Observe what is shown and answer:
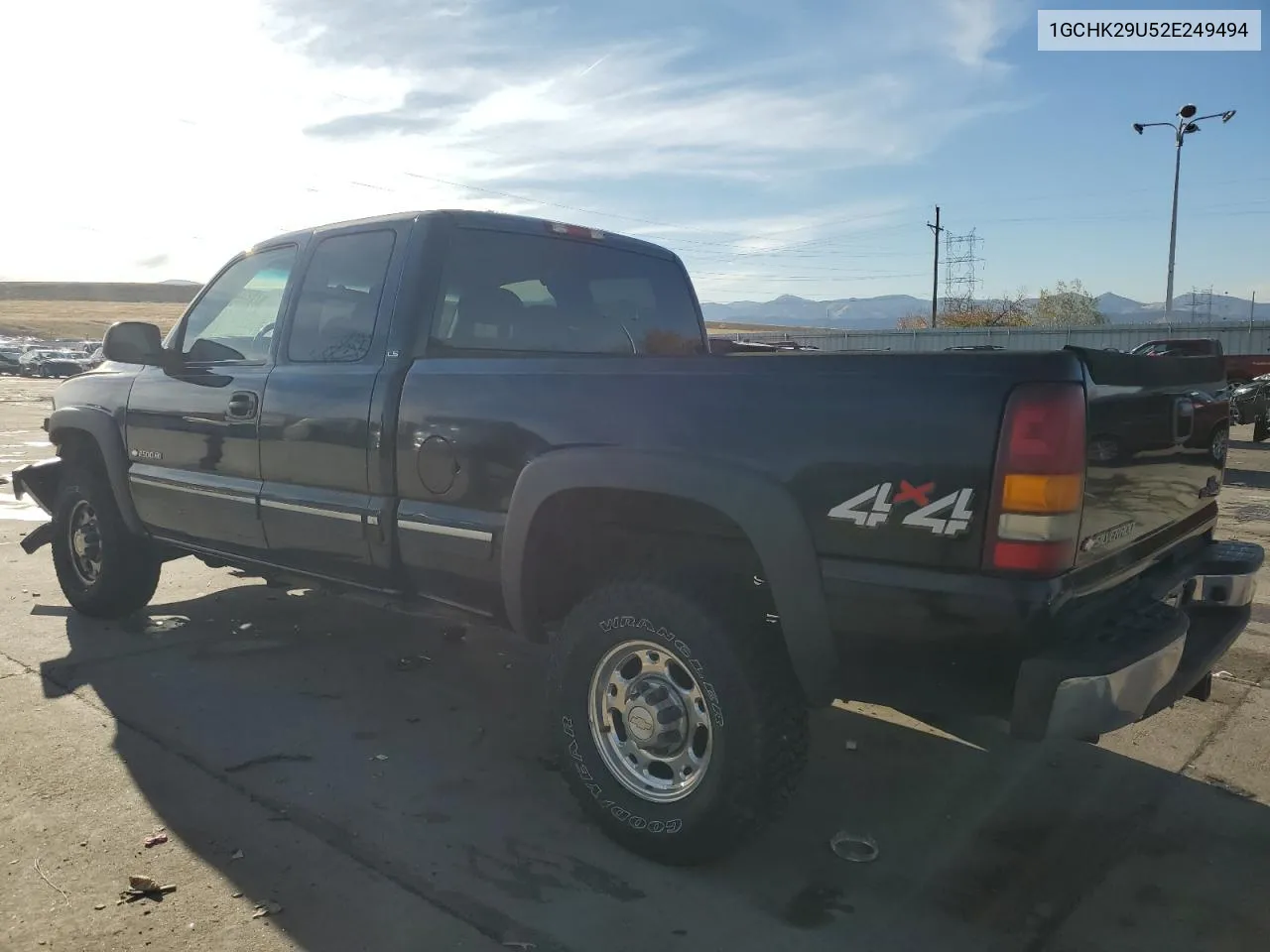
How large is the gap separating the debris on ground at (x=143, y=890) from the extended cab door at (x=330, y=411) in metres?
1.32

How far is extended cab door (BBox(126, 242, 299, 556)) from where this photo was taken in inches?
171

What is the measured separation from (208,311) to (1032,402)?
13.3 ft

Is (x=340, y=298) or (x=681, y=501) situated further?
(x=340, y=298)

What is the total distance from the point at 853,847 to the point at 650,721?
783 mm

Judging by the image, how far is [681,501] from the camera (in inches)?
116

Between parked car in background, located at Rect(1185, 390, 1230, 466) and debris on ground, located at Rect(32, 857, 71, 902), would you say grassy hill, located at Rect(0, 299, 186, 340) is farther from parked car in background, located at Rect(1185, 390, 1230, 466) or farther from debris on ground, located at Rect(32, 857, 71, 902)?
parked car in background, located at Rect(1185, 390, 1230, 466)

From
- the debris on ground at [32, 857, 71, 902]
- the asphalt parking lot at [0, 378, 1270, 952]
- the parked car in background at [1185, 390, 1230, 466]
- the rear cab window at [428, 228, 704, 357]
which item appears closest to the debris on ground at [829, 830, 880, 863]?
the asphalt parking lot at [0, 378, 1270, 952]

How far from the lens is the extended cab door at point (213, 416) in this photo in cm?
435

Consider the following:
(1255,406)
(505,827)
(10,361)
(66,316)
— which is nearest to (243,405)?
(505,827)

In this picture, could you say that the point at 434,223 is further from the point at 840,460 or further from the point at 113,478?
the point at 113,478

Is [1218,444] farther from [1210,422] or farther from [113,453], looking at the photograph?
[113,453]

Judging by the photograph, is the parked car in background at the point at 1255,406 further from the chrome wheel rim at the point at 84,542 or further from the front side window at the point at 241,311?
the chrome wheel rim at the point at 84,542

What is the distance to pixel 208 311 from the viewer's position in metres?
4.92

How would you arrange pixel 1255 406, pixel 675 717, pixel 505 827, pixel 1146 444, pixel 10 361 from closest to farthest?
pixel 1146 444
pixel 675 717
pixel 505 827
pixel 1255 406
pixel 10 361
